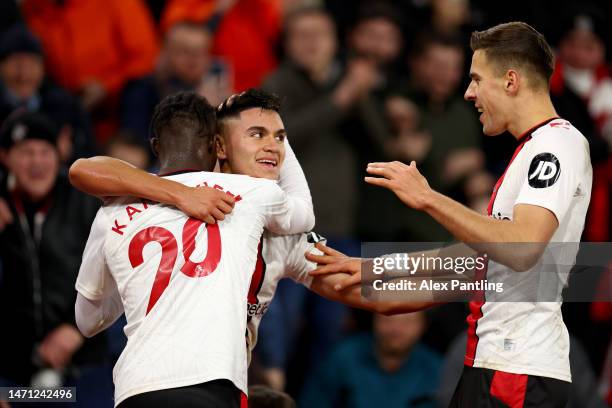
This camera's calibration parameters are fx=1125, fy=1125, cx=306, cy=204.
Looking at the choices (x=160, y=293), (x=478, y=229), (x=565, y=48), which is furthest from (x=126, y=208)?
(x=565, y=48)

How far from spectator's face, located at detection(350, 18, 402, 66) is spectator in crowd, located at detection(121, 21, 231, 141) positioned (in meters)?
1.29

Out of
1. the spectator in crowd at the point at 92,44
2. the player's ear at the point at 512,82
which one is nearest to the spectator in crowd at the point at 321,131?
the spectator in crowd at the point at 92,44

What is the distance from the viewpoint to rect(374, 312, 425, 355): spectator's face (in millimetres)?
8445

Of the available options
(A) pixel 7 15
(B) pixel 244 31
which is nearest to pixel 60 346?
(A) pixel 7 15

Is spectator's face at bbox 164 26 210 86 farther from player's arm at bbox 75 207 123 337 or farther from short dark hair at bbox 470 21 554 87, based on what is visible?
short dark hair at bbox 470 21 554 87

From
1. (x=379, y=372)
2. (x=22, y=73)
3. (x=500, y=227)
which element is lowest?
(x=379, y=372)

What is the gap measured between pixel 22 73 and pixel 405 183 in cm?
488

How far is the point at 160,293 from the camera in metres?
4.70

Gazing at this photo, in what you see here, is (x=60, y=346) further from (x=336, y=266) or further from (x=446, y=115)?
(x=446, y=115)

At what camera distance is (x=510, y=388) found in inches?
187

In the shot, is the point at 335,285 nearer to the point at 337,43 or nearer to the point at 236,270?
the point at 236,270

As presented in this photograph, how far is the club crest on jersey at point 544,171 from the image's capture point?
4.65 m

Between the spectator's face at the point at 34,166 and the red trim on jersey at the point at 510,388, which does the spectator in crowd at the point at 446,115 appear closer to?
the spectator's face at the point at 34,166

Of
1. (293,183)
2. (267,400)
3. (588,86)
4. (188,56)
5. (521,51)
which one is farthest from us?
(588,86)
